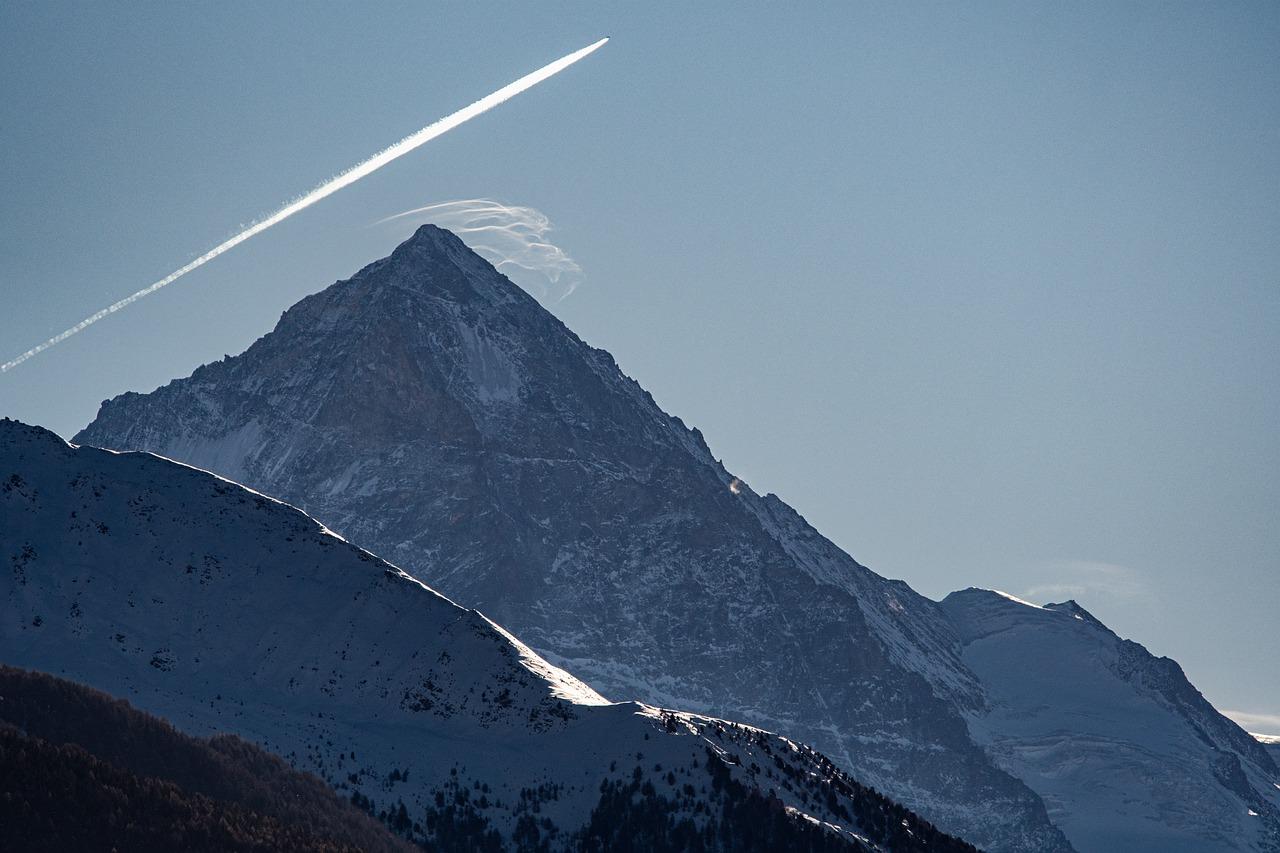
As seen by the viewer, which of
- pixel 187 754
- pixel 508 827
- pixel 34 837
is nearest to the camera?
pixel 34 837

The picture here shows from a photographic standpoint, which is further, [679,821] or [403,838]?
[679,821]

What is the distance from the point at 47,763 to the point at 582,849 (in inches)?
1888

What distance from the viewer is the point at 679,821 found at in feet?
629

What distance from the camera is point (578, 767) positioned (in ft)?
654

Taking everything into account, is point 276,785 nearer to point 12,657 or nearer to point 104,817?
point 104,817

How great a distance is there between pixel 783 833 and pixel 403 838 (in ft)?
124

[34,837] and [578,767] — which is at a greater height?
[578,767]

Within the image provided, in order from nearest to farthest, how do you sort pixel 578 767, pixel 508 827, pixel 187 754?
pixel 187 754, pixel 508 827, pixel 578 767

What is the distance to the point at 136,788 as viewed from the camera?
165000 mm

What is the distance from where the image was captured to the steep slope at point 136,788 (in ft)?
521

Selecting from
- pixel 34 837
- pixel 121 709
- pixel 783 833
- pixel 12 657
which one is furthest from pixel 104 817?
pixel 783 833

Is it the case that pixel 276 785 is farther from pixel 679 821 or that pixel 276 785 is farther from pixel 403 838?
pixel 679 821

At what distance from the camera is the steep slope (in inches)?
6255

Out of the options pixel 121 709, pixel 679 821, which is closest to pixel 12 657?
pixel 121 709
